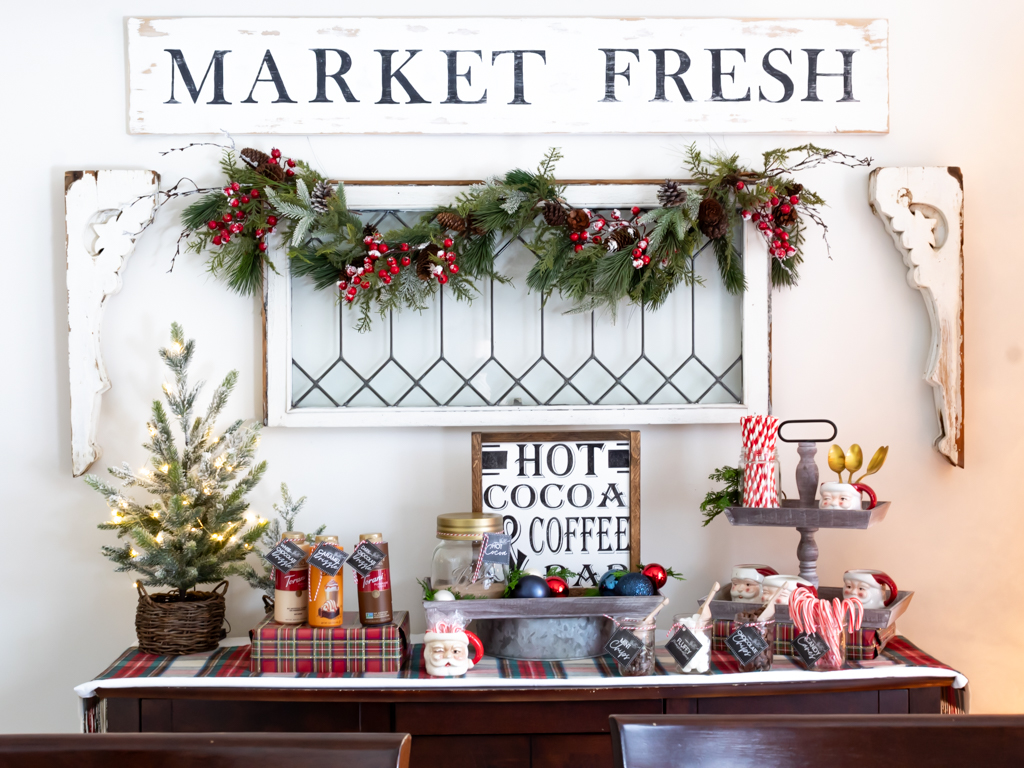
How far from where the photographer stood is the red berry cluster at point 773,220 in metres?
1.88

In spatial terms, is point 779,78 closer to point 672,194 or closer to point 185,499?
point 672,194

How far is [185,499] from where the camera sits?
1721 millimetres

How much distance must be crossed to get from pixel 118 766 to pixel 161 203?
1.44m

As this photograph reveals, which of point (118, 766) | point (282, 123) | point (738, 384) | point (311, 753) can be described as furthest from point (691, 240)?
point (118, 766)

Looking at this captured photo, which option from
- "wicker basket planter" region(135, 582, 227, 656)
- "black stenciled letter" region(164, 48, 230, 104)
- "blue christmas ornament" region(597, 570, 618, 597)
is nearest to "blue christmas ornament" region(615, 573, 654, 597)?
"blue christmas ornament" region(597, 570, 618, 597)

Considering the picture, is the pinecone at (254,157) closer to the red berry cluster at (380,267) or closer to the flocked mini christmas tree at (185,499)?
the red berry cluster at (380,267)

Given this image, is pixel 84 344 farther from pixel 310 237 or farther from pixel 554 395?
pixel 554 395

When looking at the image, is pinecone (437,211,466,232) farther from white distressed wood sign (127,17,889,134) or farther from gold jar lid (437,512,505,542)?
gold jar lid (437,512,505,542)

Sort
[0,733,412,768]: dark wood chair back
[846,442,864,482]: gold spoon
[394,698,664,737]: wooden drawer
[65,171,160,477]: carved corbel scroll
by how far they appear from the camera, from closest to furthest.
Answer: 1. [0,733,412,768]: dark wood chair back
2. [394,698,664,737]: wooden drawer
3. [846,442,864,482]: gold spoon
4. [65,171,160,477]: carved corbel scroll

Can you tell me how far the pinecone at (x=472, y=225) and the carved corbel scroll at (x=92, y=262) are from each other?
75 cm

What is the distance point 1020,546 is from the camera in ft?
6.59

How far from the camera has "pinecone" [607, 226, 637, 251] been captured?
1860mm

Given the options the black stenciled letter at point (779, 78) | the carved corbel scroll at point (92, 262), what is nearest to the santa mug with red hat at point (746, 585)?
the black stenciled letter at point (779, 78)

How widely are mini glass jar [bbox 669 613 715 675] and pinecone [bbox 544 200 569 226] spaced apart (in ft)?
2.99
